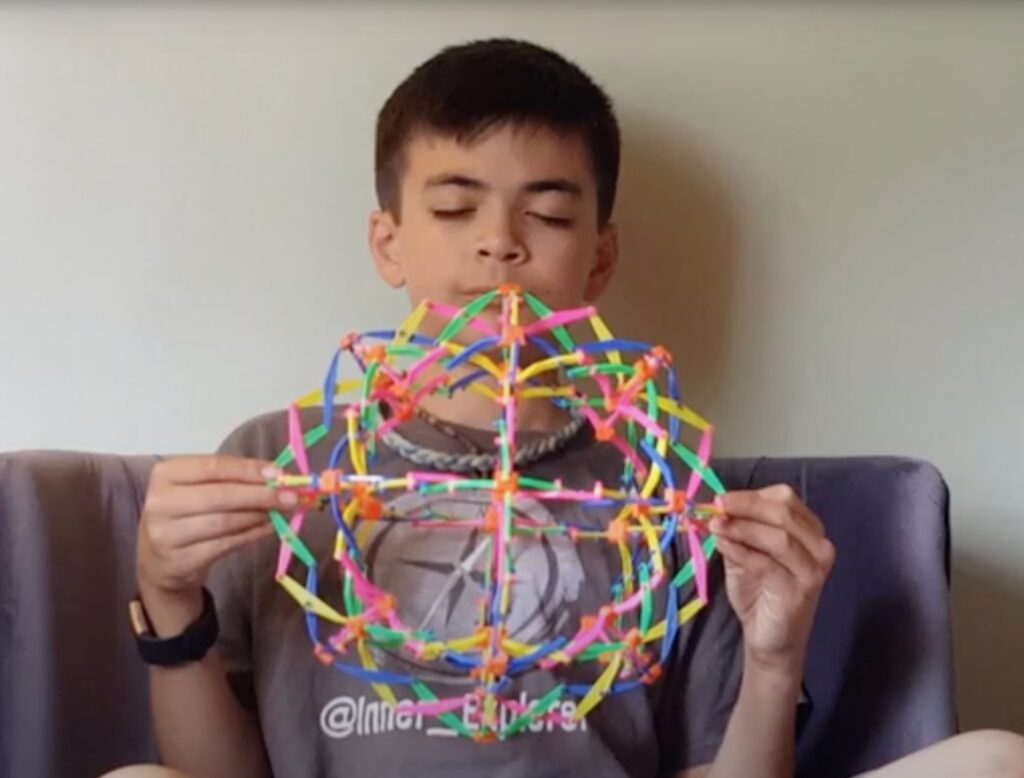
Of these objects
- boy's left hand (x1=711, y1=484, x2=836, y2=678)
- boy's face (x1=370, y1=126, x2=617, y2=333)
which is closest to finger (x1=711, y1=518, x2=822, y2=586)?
boy's left hand (x1=711, y1=484, x2=836, y2=678)

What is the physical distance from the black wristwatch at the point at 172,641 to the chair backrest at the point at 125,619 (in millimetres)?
113

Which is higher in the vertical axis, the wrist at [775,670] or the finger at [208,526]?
the finger at [208,526]

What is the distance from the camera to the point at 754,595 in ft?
2.90

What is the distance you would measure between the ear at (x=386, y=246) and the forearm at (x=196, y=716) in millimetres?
304

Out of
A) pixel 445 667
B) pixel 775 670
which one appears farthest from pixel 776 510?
pixel 445 667

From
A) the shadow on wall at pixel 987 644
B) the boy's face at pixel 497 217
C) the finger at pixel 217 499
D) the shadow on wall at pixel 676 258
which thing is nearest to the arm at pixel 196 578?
the finger at pixel 217 499

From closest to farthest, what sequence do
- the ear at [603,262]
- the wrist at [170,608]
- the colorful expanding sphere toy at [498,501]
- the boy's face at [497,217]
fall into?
the colorful expanding sphere toy at [498,501] < the wrist at [170,608] < the boy's face at [497,217] < the ear at [603,262]

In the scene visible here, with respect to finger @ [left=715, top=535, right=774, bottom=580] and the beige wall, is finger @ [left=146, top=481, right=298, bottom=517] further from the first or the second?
the beige wall

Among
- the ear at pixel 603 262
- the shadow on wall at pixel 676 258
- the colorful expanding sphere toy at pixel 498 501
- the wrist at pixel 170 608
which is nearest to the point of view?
the colorful expanding sphere toy at pixel 498 501

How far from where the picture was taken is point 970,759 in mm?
815

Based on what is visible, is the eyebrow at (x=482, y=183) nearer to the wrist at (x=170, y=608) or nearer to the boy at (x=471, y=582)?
the boy at (x=471, y=582)

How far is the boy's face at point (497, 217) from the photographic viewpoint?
97 centimetres

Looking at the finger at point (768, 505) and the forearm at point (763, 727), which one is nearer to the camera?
the finger at point (768, 505)

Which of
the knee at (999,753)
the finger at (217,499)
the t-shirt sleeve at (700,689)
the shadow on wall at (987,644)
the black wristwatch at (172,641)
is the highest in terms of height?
the finger at (217,499)
